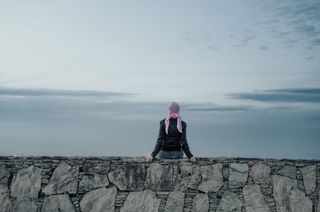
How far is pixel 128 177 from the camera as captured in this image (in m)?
7.12

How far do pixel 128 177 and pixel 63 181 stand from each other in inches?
37.6

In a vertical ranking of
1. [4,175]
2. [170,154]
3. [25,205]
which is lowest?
[25,205]

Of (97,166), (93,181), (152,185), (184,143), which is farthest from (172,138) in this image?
(93,181)

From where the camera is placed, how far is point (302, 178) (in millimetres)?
7246

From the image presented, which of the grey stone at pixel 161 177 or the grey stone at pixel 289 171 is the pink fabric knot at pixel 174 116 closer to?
the grey stone at pixel 161 177

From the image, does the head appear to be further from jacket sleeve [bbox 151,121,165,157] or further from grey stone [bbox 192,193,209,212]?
grey stone [bbox 192,193,209,212]

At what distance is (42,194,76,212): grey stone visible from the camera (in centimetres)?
712

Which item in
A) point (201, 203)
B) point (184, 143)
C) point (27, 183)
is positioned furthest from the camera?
point (184, 143)

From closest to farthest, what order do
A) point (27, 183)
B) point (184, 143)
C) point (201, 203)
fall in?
point (201, 203), point (27, 183), point (184, 143)

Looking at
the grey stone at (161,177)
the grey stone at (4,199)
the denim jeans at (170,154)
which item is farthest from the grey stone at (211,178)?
the grey stone at (4,199)

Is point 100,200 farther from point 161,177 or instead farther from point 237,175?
point 237,175

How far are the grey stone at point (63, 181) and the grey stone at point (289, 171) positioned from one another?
302 cm

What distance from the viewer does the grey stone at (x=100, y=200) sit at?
7.08 meters

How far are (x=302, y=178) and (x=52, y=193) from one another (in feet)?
12.1
